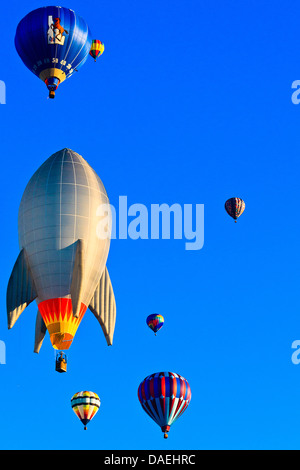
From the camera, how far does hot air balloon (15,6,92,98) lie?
198ft

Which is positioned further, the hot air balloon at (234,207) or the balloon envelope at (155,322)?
the hot air balloon at (234,207)

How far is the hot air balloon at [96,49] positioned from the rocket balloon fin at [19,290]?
69.0 ft

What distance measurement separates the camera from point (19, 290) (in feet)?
179

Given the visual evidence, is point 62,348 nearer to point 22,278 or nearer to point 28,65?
point 22,278

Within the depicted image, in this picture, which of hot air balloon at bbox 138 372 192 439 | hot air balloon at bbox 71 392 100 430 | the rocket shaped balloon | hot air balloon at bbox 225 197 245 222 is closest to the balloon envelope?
hot air balloon at bbox 225 197 245 222

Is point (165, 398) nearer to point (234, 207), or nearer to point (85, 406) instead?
point (85, 406)

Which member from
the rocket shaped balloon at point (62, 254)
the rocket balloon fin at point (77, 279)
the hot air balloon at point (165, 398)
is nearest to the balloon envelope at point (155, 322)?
the hot air balloon at point (165, 398)

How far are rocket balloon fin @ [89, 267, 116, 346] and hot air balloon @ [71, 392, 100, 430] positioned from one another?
7.50m

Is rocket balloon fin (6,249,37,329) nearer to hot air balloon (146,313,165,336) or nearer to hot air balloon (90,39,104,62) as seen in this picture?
hot air balloon (146,313,165,336)

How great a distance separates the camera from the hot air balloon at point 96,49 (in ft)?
236

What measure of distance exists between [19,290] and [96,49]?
22633 millimetres

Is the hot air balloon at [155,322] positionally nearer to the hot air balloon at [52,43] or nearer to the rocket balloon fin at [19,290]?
the hot air balloon at [52,43]

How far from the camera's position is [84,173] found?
184ft
